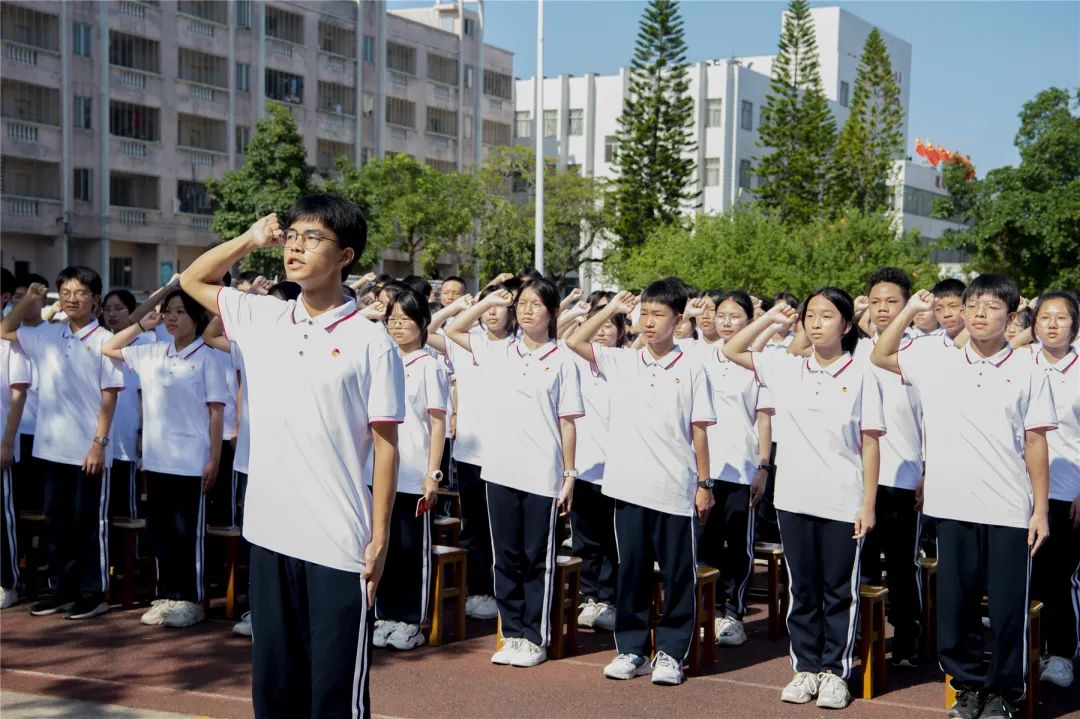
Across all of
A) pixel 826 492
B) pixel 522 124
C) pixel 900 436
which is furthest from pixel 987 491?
pixel 522 124

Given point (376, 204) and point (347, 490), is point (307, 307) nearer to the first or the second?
point (347, 490)

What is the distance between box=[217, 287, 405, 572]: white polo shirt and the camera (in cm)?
357

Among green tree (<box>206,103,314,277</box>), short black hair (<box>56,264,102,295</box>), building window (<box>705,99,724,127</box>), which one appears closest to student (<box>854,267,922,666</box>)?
short black hair (<box>56,264,102,295</box>)

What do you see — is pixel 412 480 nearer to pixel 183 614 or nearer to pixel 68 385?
pixel 183 614

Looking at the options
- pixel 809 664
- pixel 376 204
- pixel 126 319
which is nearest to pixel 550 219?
pixel 376 204

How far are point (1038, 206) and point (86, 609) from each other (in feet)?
84.8

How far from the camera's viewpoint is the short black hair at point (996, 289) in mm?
5156

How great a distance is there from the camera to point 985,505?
508 centimetres

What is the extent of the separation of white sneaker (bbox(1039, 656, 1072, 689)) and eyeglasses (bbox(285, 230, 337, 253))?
390cm

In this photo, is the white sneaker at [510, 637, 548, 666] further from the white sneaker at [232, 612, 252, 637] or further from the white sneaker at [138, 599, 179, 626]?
the white sneaker at [138, 599, 179, 626]

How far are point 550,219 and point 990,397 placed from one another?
3851cm

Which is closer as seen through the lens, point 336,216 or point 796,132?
point 336,216

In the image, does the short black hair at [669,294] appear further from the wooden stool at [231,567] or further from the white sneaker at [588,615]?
the wooden stool at [231,567]

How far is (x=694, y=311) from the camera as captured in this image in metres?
7.09
